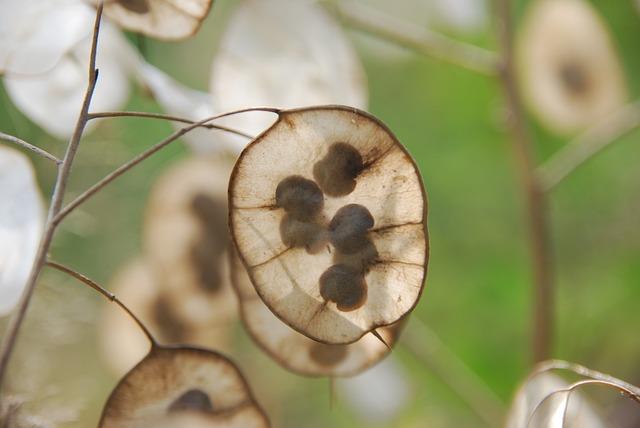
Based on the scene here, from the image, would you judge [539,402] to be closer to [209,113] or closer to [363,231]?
[363,231]

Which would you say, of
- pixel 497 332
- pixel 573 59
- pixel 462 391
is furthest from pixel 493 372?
pixel 573 59

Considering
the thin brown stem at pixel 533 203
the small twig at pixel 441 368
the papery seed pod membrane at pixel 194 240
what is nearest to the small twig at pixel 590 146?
the thin brown stem at pixel 533 203

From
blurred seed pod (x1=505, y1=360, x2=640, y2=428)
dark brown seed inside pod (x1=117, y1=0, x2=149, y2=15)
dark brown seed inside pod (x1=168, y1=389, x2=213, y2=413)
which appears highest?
dark brown seed inside pod (x1=117, y1=0, x2=149, y2=15)

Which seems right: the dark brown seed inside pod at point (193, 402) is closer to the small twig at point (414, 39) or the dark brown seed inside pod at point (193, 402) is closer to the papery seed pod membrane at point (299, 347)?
the papery seed pod membrane at point (299, 347)

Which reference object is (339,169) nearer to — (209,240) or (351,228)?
(351,228)

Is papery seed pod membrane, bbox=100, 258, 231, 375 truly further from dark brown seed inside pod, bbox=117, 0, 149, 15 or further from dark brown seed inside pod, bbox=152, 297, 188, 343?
dark brown seed inside pod, bbox=117, 0, 149, 15

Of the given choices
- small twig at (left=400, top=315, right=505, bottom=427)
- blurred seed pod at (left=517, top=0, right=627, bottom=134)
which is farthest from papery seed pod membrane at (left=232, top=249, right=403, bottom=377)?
blurred seed pod at (left=517, top=0, right=627, bottom=134)

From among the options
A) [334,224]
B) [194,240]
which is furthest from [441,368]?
[334,224]
